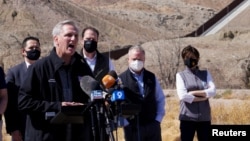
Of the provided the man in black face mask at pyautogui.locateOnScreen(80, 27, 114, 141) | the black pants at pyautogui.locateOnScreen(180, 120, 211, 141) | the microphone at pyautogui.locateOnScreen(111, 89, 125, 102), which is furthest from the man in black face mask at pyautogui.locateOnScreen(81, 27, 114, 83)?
the microphone at pyautogui.locateOnScreen(111, 89, 125, 102)

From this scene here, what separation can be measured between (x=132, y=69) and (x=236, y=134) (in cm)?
223

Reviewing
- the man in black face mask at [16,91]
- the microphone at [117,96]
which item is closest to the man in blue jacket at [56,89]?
the microphone at [117,96]

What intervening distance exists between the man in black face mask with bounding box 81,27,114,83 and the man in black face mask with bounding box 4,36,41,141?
72 cm

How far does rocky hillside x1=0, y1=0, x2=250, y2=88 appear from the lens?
39031 millimetres

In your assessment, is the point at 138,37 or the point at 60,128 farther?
the point at 138,37

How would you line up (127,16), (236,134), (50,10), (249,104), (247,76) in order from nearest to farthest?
(236,134), (249,104), (247,76), (50,10), (127,16)

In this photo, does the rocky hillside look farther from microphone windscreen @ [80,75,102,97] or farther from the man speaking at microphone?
microphone windscreen @ [80,75,102,97]

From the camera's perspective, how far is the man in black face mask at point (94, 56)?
8.49 meters

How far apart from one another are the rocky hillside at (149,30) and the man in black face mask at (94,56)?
61.5ft

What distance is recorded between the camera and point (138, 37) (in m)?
69.4

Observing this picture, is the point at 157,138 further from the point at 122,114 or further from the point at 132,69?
the point at 122,114

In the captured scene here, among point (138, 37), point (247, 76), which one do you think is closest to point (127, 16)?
point (138, 37)

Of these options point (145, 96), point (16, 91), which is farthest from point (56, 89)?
point (145, 96)

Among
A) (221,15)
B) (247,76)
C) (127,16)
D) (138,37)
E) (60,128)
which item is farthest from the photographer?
(127,16)
